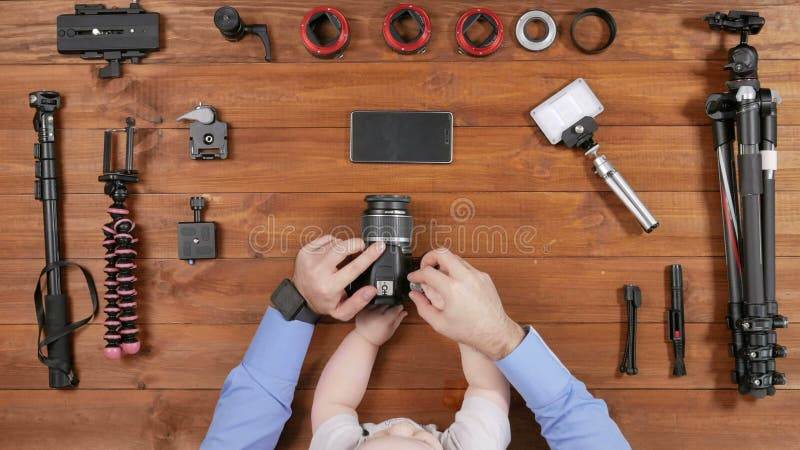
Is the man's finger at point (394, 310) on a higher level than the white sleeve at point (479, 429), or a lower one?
higher

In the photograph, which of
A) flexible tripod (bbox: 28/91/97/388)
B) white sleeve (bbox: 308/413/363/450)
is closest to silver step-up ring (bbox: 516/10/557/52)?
white sleeve (bbox: 308/413/363/450)

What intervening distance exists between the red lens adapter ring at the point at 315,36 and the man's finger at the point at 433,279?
749 millimetres

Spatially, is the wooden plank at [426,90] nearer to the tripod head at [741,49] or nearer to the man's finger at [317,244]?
the tripod head at [741,49]

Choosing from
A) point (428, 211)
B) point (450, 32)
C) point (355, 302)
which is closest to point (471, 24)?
point (450, 32)

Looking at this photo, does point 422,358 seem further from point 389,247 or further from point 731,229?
point 731,229

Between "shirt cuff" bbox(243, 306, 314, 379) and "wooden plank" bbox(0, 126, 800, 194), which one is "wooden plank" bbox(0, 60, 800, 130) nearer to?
"wooden plank" bbox(0, 126, 800, 194)

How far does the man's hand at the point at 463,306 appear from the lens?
3.84ft

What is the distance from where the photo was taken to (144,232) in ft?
5.05

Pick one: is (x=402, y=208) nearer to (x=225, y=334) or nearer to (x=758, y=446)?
(x=225, y=334)

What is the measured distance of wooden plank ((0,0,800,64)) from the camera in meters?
1.52

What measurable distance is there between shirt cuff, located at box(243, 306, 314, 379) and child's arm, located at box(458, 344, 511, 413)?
1.45ft

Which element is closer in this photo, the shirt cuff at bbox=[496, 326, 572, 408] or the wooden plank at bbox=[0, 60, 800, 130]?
the shirt cuff at bbox=[496, 326, 572, 408]

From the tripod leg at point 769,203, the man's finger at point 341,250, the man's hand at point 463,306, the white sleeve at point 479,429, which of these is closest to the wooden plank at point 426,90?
the tripod leg at point 769,203

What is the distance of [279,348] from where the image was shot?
1.29 meters
